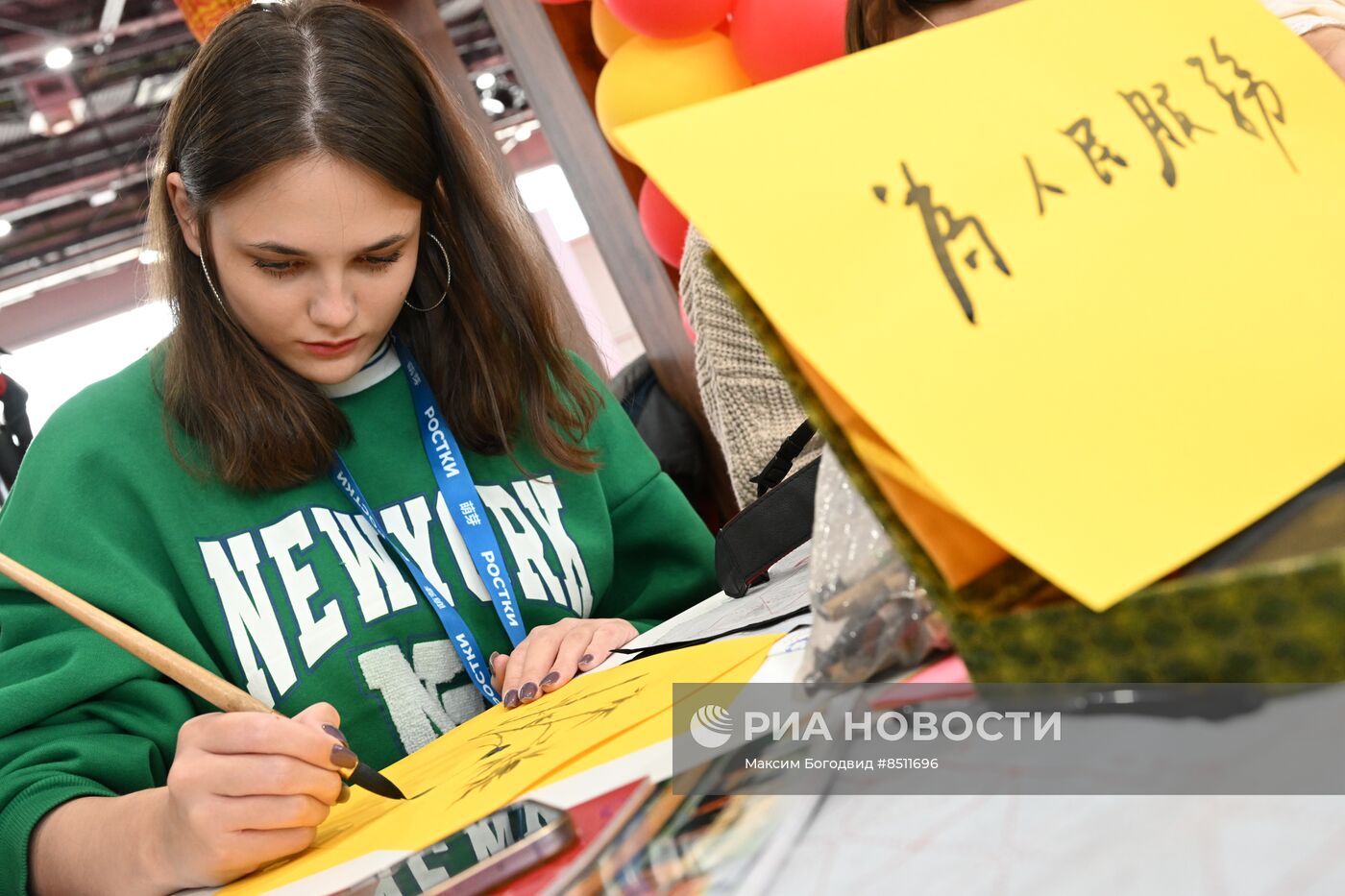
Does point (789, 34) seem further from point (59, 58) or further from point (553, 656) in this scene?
point (59, 58)

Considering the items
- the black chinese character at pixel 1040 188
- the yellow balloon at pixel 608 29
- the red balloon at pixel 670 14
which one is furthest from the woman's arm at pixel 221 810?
the yellow balloon at pixel 608 29

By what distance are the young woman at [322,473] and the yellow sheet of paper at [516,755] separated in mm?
142

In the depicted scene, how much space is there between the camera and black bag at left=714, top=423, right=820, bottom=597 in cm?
61

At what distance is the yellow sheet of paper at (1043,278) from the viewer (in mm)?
262

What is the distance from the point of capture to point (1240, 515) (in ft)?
0.88

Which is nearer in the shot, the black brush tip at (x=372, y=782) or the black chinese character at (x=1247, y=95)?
the black chinese character at (x=1247, y=95)

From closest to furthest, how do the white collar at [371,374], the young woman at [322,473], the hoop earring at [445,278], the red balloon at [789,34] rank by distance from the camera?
the young woman at [322,473]
the white collar at [371,374]
the hoop earring at [445,278]
the red balloon at [789,34]

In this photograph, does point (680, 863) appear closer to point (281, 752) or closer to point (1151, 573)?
point (1151, 573)

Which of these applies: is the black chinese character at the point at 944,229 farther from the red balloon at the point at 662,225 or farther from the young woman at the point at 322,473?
the red balloon at the point at 662,225

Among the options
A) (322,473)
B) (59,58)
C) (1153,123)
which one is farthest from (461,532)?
(59,58)

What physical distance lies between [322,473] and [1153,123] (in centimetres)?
78

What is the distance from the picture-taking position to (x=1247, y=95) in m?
0.39

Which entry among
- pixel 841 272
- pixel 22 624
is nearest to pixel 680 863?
pixel 841 272

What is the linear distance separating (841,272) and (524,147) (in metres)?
11.3
